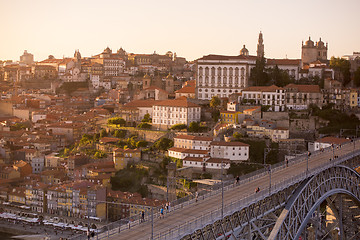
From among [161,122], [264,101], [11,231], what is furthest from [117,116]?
[11,231]

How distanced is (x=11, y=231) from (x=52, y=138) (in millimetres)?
17438

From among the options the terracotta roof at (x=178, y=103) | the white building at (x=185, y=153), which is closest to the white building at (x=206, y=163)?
the white building at (x=185, y=153)

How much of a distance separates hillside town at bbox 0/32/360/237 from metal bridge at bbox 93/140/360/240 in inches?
352

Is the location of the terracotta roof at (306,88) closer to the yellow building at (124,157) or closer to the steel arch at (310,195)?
the yellow building at (124,157)

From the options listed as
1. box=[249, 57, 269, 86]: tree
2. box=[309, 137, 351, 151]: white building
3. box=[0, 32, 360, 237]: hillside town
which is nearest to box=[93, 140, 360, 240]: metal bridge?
box=[0, 32, 360, 237]: hillside town

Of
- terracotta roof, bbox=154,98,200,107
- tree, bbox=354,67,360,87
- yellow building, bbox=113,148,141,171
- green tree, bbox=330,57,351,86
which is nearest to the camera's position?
yellow building, bbox=113,148,141,171

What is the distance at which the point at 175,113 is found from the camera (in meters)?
52.2

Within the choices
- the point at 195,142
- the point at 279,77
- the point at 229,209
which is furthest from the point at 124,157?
the point at 229,209

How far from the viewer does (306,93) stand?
51219 millimetres

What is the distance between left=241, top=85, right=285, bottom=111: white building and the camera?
51188 mm

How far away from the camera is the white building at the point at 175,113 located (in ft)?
170

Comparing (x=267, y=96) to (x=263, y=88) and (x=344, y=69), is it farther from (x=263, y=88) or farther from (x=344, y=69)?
(x=344, y=69)

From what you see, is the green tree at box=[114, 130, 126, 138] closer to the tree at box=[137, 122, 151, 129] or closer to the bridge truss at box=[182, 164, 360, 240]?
the tree at box=[137, 122, 151, 129]

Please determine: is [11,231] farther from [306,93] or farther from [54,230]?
[306,93]
